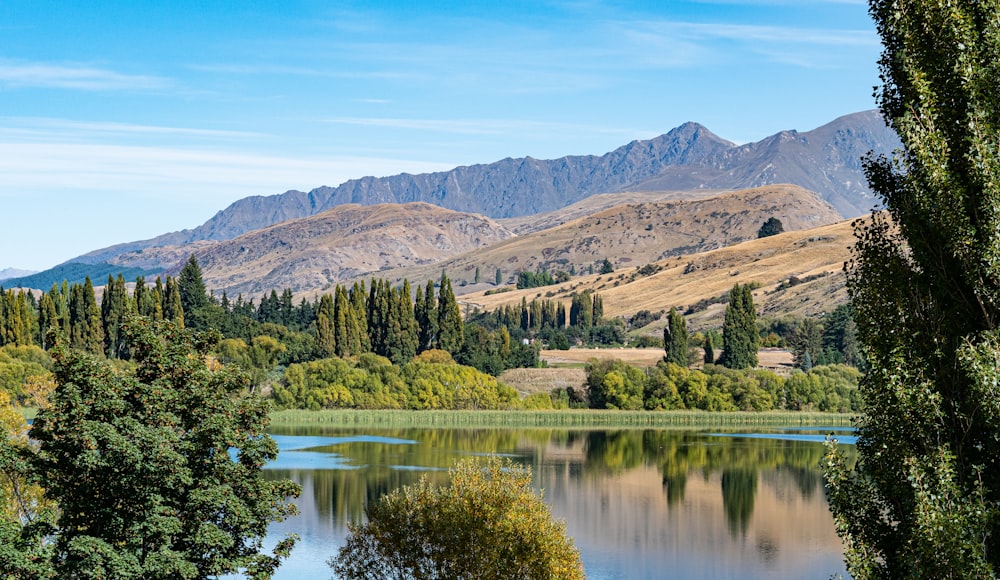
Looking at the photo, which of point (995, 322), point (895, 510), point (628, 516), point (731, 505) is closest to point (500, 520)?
point (895, 510)

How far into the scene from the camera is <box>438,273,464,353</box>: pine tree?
138 metres

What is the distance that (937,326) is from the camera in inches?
679

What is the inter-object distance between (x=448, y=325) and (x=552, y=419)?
88.6ft

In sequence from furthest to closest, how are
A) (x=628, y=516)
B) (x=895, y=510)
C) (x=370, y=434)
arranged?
(x=370, y=434) < (x=628, y=516) < (x=895, y=510)

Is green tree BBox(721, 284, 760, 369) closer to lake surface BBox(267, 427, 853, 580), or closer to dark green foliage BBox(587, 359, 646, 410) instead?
dark green foliage BBox(587, 359, 646, 410)

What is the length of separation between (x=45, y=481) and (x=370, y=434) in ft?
264

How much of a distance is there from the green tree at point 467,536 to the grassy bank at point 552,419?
76.8 m

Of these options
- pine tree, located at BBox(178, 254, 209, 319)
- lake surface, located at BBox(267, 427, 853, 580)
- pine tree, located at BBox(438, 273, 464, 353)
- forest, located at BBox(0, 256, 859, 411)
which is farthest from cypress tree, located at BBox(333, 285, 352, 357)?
pine tree, located at BBox(178, 254, 209, 319)

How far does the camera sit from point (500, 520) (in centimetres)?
3114

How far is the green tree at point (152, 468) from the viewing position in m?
22.2

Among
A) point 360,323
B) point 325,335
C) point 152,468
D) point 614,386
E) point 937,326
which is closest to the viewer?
point 937,326

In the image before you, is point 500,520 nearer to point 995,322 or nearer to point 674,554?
point 995,322

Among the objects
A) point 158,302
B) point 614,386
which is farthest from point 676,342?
point 158,302

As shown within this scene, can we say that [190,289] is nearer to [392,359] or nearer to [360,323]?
[360,323]
